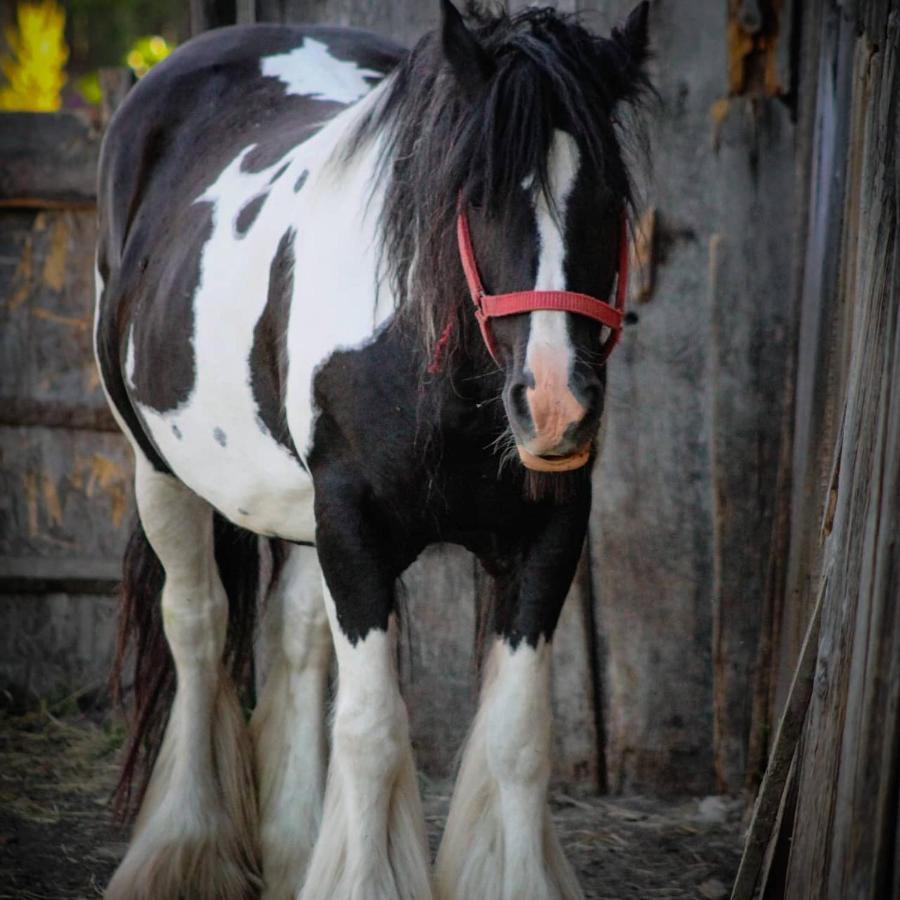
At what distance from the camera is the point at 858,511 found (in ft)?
7.30

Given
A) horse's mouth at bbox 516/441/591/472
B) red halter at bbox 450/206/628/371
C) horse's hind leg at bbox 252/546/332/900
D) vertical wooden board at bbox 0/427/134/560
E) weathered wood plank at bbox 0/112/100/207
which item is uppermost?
weathered wood plank at bbox 0/112/100/207

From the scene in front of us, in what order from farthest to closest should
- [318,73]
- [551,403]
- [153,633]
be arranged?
[153,633]
[318,73]
[551,403]

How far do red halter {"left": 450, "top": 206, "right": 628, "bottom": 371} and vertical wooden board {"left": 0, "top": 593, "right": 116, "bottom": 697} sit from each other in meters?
2.83

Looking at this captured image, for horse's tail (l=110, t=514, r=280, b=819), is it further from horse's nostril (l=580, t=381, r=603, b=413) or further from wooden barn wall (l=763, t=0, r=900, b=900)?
horse's nostril (l=580, t=381, r=603, b=413)

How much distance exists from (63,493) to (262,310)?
7.15 ft

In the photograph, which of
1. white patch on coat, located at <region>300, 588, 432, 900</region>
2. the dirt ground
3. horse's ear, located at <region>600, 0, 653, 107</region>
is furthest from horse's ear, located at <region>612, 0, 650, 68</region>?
the dirt ground

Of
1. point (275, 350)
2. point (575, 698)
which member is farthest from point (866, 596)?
point (575, 698)

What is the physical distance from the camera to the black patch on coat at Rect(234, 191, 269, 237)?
3.08m

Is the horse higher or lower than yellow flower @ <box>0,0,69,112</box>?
lower

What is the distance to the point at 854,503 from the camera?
2.26m

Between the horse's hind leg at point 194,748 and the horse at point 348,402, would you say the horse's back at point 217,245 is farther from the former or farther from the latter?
the horse's hind leg at point 194,748

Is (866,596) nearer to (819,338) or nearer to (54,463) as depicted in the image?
(819,338)

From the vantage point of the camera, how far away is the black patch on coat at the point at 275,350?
282 centimetres

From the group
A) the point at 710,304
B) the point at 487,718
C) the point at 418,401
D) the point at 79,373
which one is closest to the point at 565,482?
the point at 418,401
